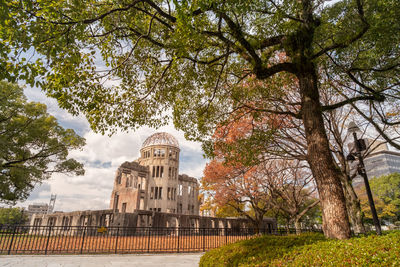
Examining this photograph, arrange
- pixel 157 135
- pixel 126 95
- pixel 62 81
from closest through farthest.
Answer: pixel 62 81 < pixel 126 95 < pixel 157 135

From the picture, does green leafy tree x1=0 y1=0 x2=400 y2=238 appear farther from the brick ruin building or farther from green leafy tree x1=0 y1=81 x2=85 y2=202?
the brick ruin building

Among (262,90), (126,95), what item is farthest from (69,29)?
(262,90)

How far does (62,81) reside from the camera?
7.13m

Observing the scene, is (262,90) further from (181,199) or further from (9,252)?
(181,199)

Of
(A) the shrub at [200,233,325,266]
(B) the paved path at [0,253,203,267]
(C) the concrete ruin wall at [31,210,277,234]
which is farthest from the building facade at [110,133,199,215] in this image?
(A) the shrub at [200,233,325,266]

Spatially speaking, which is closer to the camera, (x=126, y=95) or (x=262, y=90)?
(x=126, y=95)

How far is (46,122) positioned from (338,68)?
79.4 feet

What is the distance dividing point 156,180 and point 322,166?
130ft

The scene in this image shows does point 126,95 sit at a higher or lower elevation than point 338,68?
lower

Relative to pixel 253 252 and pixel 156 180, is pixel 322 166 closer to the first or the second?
pixel 253 252

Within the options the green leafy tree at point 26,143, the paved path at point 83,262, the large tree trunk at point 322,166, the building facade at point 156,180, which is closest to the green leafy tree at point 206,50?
the large tree trunk at point 322,166

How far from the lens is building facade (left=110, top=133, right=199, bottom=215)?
133 feet

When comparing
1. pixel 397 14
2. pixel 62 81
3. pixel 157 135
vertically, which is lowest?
pixel 62 81

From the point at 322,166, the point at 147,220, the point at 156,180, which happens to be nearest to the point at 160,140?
the point at 156,180
